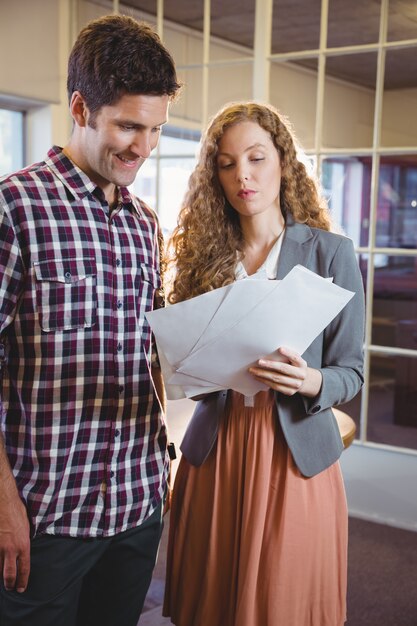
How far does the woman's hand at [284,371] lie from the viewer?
118 cm

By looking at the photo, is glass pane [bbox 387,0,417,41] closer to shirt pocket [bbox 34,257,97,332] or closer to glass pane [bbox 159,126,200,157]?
glass pane [bbox 159,126,200,157]

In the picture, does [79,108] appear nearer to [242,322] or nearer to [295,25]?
[242,322]

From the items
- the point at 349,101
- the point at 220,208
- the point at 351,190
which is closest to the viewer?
the point at 220,208

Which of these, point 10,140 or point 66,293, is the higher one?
point 10,140

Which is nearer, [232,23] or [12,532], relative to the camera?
[12,532]

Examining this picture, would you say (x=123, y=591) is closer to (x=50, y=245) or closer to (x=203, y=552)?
(x=203, y=552)

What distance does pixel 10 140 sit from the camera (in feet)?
11.6

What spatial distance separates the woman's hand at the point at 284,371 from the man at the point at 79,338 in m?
0.22

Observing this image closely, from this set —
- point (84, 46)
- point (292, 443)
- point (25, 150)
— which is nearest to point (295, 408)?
point (292, 443)

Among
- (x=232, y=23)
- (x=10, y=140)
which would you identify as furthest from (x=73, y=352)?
(x=10, y=140)

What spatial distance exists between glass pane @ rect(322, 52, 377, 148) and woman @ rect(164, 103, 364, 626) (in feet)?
5.46

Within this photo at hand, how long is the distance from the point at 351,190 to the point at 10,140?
5.92 feet

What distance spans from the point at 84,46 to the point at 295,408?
2.56 feet

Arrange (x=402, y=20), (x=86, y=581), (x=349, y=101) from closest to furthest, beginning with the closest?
1. (x=86, y=581)
2. (x=402, y=20)
3. (x=349, y=101)
